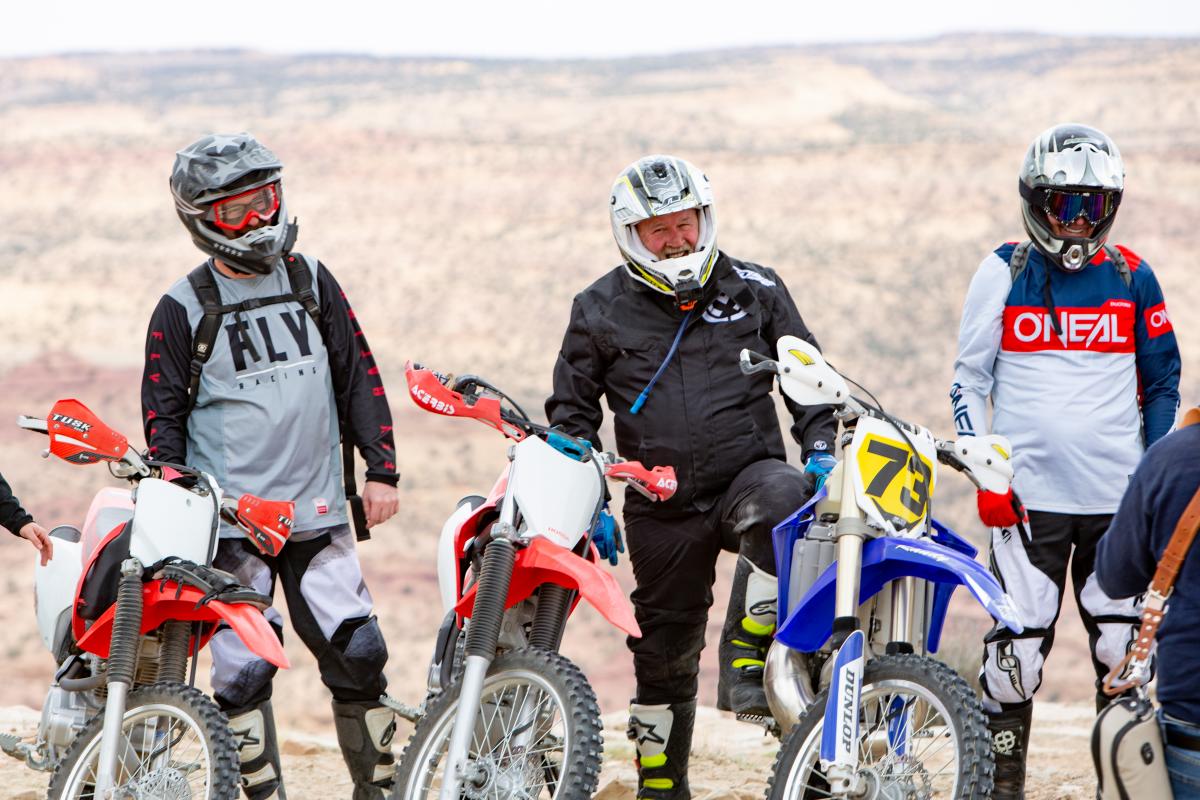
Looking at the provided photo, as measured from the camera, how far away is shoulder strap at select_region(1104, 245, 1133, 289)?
18.4 ft

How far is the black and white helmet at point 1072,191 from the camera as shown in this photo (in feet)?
18.2

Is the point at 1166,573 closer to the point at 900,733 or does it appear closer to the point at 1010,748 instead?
the point at 900,733

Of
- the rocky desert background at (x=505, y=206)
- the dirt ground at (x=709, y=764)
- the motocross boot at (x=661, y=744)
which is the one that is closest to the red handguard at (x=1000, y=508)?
the motocross boot at (x=661, y=744)

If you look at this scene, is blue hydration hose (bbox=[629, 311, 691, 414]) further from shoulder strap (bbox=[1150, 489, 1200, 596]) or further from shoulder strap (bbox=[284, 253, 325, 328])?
shoulder strap (bbox=[1150, 489, 1200, 596])

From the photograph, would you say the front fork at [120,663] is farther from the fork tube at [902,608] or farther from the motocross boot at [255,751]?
the fork tube at [902,608]

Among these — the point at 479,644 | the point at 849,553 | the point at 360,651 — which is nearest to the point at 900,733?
the point at 849,553

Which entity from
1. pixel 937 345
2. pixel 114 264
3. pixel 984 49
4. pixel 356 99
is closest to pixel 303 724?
pixel 937 345

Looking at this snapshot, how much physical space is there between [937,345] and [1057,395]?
24311mm

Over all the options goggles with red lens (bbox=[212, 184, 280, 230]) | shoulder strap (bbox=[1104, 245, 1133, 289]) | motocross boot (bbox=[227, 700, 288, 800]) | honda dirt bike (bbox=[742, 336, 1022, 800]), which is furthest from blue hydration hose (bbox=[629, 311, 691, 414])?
motocross boot (bbox=[227, 700, 288, 800])

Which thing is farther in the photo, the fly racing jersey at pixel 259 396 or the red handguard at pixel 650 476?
the fly racing jersey at pixel 259 396

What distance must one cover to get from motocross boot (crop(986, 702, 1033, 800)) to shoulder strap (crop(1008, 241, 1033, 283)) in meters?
1.58

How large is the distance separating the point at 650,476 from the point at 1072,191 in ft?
6.54

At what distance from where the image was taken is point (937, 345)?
1156 inches

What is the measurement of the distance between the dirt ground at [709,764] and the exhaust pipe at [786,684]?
1553 millimetres
